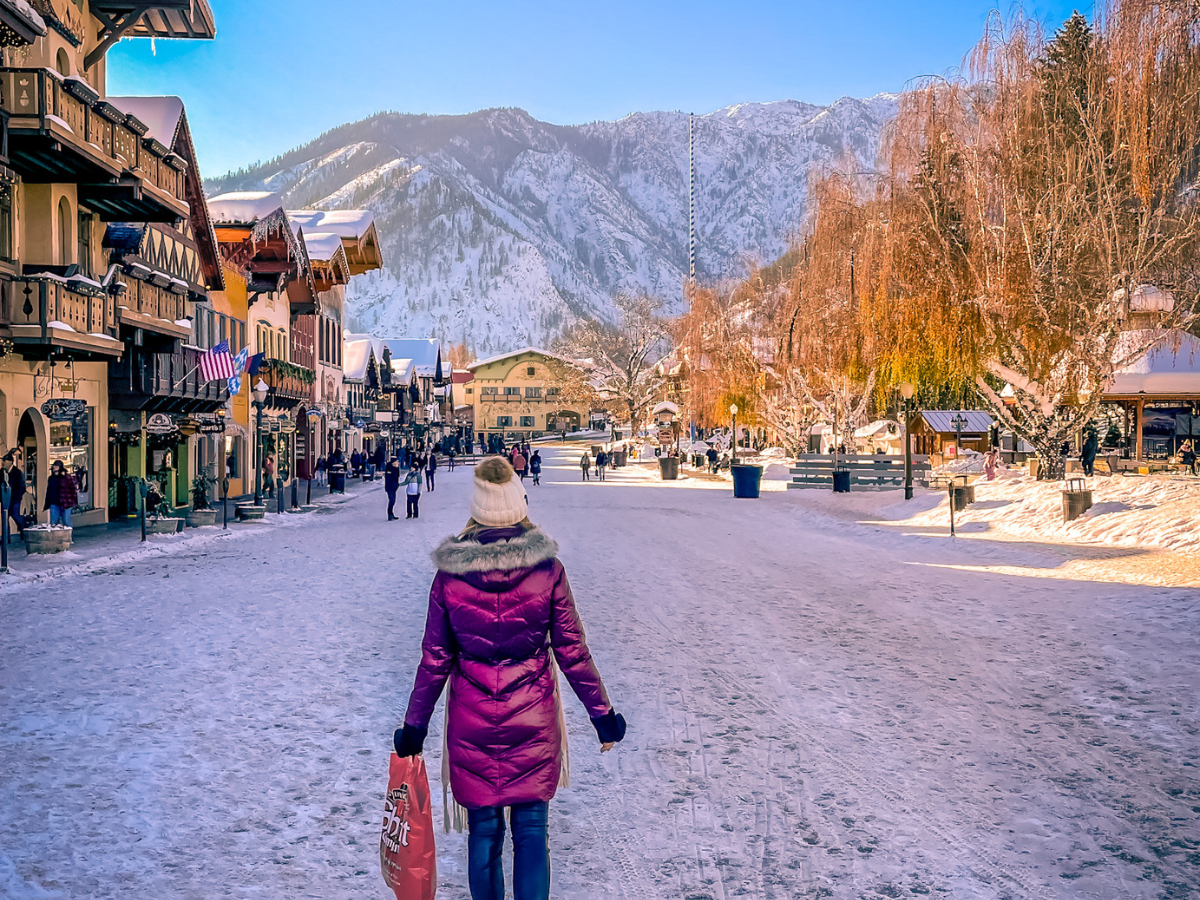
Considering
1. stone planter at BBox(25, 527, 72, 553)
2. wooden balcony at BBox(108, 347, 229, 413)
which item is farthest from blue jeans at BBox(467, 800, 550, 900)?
wooden balcony at BBox(108, 347, 229, 413)

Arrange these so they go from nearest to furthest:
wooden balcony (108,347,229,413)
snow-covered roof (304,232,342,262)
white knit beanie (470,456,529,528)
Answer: white knit beanie (470,456,529,528), wooden balcony (108,347,229,413), snow-covered roof (304,232,342,262)

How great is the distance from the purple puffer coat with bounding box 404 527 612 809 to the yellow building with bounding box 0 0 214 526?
14205 mm

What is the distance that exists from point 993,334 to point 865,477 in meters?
12.1

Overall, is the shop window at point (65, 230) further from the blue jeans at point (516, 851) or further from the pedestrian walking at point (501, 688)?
the blue jeans at point (516, 851)

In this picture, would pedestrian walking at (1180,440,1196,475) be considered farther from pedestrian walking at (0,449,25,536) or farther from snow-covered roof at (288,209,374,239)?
snow-covered roof at (288,209,374,239)

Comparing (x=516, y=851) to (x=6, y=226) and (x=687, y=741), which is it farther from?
(x=6, y=226)

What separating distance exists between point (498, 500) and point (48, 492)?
18.8 metres

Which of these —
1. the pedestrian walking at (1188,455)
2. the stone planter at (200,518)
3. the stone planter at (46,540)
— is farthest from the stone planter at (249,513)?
the pedestrian walking at (1188,455)

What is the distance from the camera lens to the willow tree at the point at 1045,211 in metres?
18.5

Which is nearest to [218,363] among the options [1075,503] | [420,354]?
[1075,503]

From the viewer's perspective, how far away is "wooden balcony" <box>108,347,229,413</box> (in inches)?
983

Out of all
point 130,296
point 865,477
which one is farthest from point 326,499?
point 865,477

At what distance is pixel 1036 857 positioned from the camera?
15.3 feet

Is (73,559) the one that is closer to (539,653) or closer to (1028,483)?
(539,653)
